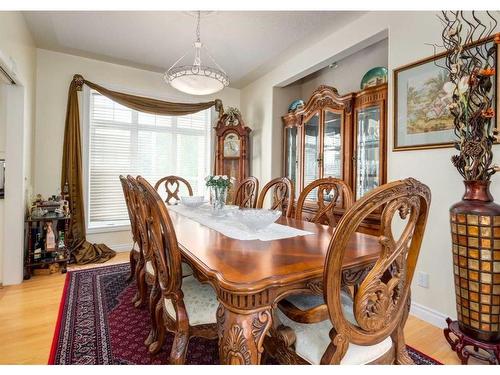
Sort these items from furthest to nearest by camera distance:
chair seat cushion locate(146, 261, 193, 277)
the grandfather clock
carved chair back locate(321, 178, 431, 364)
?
the grandfather clock < chair seat cushion locate(146, 261, 193, 277) < carved chair back locate(321, 178, 431, 364)

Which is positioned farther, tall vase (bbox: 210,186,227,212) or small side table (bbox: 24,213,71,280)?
small side table (bbox: 24,213,71,280)

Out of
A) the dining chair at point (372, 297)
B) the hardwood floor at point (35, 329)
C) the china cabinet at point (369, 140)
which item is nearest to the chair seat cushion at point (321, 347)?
the dining chair at point (372, 297)

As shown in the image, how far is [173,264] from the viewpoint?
1.13m

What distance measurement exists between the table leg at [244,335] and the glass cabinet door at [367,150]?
7.04ft

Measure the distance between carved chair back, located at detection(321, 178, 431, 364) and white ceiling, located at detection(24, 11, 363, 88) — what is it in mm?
2416

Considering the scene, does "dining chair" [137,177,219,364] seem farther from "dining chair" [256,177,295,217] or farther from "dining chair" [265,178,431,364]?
"dining chair" [256,177,295,217]

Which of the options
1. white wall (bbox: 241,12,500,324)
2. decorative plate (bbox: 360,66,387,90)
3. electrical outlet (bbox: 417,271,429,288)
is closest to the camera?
white wall (bbox: 241,12,500,324)

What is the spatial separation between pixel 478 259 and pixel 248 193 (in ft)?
6.34

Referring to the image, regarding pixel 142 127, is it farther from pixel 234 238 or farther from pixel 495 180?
pixel 495 180

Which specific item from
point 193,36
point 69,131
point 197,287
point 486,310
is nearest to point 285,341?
point 197,287

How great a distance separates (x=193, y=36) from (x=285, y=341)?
308 cm

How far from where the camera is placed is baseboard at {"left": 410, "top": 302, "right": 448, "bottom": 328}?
1.98 meters

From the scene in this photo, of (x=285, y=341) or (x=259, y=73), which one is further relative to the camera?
(x=259, y=73)

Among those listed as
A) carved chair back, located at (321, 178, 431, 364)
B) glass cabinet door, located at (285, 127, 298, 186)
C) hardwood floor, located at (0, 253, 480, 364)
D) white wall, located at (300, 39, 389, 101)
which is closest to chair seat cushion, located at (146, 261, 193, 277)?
hardwood floor, located at (0, 253, 480, 364)
